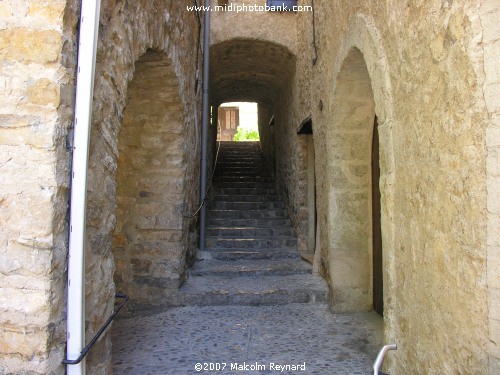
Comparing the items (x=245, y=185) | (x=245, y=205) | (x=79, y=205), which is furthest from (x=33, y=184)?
(x=245, y=185)

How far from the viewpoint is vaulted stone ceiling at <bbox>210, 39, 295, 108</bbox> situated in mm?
6336

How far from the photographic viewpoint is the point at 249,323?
3840 millimetres

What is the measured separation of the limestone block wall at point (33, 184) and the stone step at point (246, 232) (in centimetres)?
467

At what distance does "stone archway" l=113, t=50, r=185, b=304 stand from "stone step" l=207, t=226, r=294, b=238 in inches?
77.9

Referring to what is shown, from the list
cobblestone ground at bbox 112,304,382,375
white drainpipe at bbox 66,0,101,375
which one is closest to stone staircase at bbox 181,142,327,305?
cobblestone ground at bbox 112,304,382,375

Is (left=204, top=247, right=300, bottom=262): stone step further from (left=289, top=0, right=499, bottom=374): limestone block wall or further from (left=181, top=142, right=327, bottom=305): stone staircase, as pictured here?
(left=289, top=0, right=499, bottom=374): limestone block wall

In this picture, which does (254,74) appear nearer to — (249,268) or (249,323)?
(249,268)

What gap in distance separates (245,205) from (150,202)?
326cm

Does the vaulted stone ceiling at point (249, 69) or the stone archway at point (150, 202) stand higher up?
the vaulted stone ceiling at point (249, 69)

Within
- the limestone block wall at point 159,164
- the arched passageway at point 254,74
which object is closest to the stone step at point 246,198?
the arched passageway at point 254,74

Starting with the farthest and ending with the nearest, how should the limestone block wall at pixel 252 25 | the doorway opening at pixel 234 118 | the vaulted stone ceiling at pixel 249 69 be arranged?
1. the doorway opening at pixel 234 118
2. the vaulted stone ceiling at pixel 249 69
3. the limestone block wall at pixel 252 25

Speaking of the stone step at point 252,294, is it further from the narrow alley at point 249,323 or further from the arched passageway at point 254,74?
the arched passageway at point 254,74

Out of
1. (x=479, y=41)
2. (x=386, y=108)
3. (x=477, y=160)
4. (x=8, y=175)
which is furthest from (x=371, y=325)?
(x=8, y=175)

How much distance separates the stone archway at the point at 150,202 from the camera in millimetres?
4391
